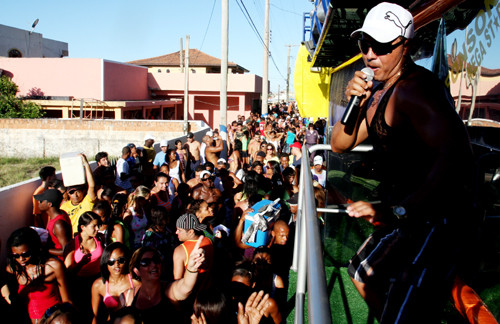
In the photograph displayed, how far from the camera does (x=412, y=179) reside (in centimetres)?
160

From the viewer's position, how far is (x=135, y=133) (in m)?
17.7

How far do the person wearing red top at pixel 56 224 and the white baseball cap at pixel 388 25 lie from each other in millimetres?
4189

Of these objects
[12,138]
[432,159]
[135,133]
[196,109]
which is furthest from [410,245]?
[196,109]

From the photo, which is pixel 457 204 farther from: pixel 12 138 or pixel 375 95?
pixel 12 138

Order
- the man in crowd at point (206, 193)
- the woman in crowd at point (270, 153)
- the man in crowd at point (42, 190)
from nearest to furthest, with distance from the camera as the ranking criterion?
the man in crowd at point (42, 190)
the man in crowd at point (206, 193)
the woman in crowd at point (270, 153)

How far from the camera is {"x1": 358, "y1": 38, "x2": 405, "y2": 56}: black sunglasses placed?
167 cm

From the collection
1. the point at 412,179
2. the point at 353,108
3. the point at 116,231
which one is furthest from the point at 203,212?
the point at 412,179

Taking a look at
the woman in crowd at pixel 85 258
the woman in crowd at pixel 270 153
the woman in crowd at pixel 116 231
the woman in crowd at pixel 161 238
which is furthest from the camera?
the woman in crowd at pixel 270 153

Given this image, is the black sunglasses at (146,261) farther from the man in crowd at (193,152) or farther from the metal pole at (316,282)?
the man in crowd at (193,152)

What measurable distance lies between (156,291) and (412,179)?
8.64 ft

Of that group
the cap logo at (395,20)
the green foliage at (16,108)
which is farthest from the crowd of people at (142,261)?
the green foliage at (16,108)

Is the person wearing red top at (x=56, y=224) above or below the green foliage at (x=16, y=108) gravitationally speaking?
below

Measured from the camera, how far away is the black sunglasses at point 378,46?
5.49 feet

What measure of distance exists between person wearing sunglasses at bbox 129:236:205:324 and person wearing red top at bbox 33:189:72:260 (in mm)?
1537
